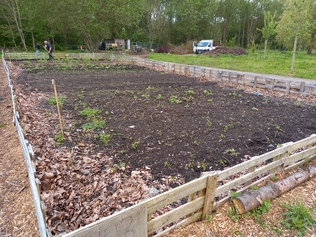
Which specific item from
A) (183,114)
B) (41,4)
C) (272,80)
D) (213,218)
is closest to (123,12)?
(41,4)

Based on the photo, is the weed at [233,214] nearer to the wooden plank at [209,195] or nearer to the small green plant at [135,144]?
the wooden plank at [209,195]

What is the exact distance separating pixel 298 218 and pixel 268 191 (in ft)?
1.49

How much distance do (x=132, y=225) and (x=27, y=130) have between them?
4.32 metres

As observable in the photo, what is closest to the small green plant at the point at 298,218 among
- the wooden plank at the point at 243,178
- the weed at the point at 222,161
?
the wooden plank at the point at 243,178

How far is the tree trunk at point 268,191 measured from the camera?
2.91m

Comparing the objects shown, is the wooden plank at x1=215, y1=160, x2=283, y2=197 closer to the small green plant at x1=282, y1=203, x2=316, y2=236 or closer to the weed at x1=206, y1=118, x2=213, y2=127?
the small green plant at x1=282, y1=203, x2=316, y2=236

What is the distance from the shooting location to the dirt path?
284 centimetres

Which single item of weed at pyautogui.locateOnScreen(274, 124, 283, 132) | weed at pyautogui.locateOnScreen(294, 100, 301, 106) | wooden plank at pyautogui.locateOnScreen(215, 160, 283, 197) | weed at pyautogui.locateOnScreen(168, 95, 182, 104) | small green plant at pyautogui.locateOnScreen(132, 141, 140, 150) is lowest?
small green plant at pyautogui.locateOnScreen(132, 141, 140, 150)

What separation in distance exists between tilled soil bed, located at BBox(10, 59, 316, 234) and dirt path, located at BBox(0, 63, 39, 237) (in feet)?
0.88

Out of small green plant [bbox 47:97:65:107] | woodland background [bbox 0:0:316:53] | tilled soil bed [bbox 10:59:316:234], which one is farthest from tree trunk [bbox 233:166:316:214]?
woodland background [bbox 0:0:316:53]

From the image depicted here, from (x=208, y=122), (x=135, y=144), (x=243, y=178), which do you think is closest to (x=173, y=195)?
(x=243, y=178)

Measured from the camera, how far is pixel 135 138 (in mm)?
5195

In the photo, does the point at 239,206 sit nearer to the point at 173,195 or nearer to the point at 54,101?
the point at 173,195

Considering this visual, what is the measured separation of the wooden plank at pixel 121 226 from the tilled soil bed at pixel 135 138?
96 cm
